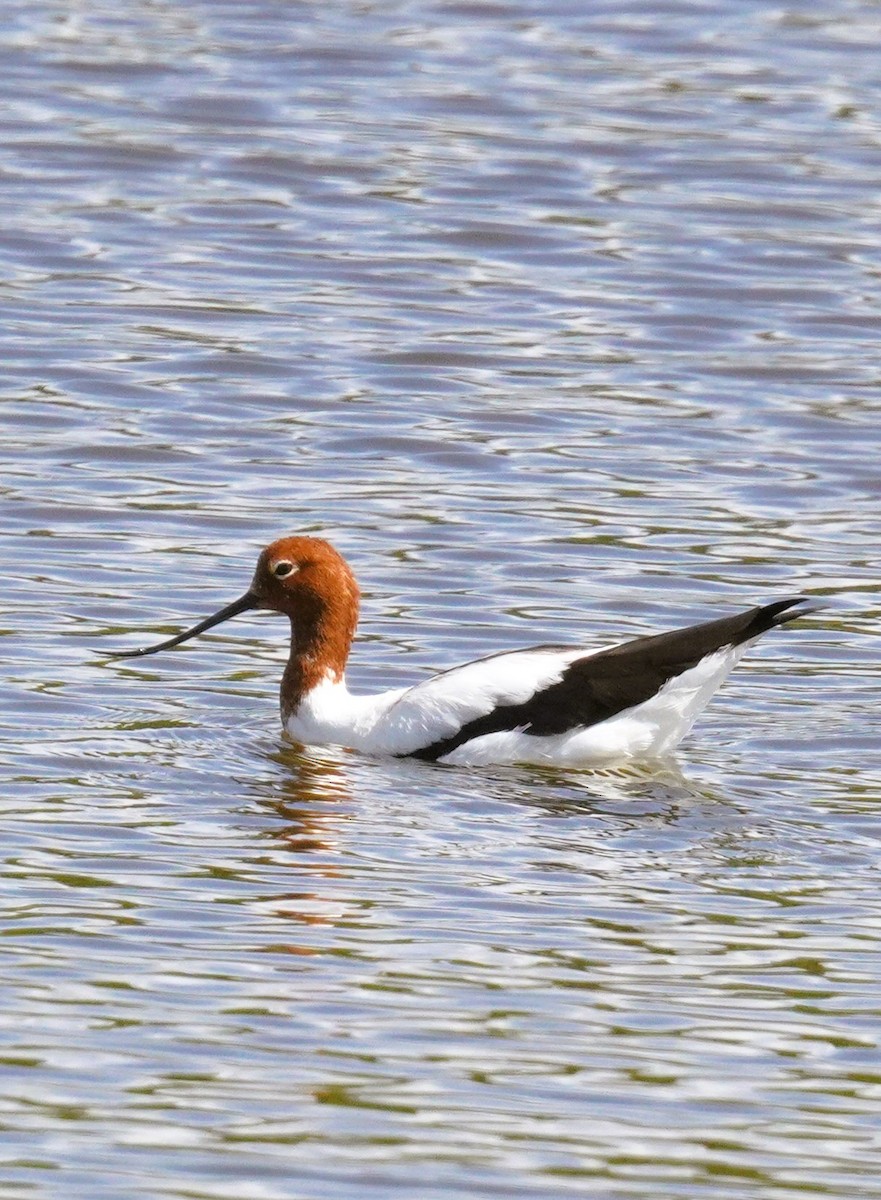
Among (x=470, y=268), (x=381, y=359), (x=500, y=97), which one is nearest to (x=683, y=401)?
(x=381, y=359)

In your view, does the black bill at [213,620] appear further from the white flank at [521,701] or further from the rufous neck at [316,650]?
the white flank at [521,701]

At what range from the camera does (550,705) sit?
977 cm

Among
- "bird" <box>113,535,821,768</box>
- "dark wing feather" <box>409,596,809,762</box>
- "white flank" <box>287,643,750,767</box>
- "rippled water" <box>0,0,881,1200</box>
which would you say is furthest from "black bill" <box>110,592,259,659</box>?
"dark wing feather" <box>409,596,809,762</box>

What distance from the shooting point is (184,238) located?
58.4ft

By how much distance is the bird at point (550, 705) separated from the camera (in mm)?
9656

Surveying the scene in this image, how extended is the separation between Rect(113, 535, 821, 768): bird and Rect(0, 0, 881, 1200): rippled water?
0.48 ft

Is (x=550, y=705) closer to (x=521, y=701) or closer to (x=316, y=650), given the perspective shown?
(x=521, y=701)

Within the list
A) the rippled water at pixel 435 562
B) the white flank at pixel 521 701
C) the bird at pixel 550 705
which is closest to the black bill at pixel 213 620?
the rippled water at pixel 435 562

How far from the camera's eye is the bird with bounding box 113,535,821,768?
9656 mm

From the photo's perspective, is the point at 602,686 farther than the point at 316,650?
No

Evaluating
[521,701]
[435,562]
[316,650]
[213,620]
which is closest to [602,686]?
[521,701]

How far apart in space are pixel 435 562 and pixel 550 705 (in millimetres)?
2444

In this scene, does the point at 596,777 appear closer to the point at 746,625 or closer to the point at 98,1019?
the point at 746,625

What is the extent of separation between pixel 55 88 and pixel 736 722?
40.9 ft
